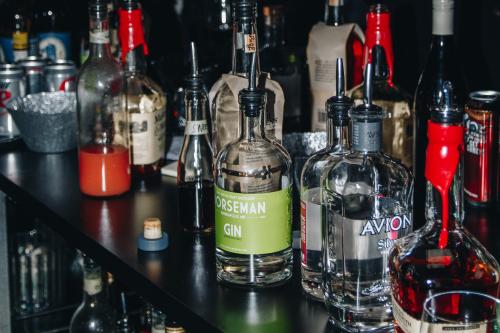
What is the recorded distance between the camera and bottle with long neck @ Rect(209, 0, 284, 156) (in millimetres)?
1174

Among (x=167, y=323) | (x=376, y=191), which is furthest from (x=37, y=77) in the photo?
(x=376, y=191)

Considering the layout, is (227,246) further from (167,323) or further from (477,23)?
(477,23)

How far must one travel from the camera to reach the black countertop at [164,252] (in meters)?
1.04

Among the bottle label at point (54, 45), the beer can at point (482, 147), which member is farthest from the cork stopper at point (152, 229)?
the bottle label at point (54, 45)

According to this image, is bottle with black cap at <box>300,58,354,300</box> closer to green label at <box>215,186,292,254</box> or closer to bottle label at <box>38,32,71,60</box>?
green label at <box>215,186,292,254</box>

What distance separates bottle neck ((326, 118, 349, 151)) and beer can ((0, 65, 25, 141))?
3.24 ft

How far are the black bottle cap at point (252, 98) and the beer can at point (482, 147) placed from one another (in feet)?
1.35

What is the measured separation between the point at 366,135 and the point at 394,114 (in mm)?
480

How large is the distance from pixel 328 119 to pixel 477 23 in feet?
2.40

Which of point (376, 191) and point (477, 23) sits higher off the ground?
point (477, 23)

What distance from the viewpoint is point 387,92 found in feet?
4.65

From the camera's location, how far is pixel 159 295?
1130 mm

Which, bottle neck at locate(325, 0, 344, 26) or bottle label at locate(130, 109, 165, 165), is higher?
bottle neck at locate(325, 0, 344, 26)

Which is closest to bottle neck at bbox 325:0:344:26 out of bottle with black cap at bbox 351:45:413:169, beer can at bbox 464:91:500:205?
bottle with black cap at bbox 351:45:413:169
